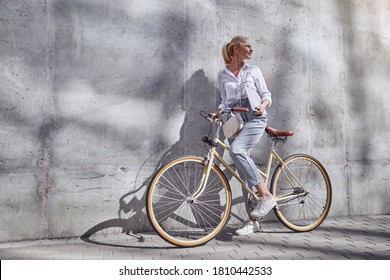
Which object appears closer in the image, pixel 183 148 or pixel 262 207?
pixel 262 207

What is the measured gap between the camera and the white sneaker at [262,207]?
15.1 ft

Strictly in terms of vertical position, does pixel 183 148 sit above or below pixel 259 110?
below

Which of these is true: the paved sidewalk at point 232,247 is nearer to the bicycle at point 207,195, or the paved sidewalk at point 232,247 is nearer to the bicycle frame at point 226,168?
the bicycle at point 207,195

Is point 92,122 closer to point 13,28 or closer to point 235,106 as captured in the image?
point 13,28

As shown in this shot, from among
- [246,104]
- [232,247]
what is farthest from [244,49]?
[232,247]

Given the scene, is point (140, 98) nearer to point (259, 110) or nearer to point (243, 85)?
point (243, 85)

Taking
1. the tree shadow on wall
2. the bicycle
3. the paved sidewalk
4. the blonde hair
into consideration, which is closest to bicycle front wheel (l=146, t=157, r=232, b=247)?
the bicycle

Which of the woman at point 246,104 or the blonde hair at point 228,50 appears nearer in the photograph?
the woman at point 246,104

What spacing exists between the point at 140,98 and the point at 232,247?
2.02 m

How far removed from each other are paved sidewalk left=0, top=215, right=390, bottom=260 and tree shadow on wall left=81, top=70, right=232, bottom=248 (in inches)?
3.6

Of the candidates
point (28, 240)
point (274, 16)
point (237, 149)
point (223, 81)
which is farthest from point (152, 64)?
point (28, 240)

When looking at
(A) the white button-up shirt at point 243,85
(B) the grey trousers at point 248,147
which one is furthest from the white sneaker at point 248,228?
(A) the white button-up shirt at point 243,85

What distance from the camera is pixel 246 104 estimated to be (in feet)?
16.0
